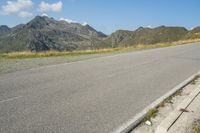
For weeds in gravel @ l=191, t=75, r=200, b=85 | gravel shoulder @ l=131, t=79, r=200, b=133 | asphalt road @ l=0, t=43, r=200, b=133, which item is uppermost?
asphalt road @ l=0, t=43, r=200, b=133

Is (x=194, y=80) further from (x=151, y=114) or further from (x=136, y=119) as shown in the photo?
(x=136, y=119)

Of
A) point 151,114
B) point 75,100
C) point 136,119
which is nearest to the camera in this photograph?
point 136,119

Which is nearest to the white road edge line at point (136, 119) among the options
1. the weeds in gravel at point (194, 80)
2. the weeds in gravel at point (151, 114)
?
the weeds in gravel at point (151, 114)

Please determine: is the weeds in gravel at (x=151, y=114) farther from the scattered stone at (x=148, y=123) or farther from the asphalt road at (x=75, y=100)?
the asphalt road at (x=75, y=100)

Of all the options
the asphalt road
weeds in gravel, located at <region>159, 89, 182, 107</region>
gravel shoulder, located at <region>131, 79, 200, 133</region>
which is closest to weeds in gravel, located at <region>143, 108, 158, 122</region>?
gravel shoulder, located at <region>131, 79, 200, 133</region>

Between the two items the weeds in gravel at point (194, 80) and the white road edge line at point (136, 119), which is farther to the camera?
the weeds in gravel at point (194, 80)

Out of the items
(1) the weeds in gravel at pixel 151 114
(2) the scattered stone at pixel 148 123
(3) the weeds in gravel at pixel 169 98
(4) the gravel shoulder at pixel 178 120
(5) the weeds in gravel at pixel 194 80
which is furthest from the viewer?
(5) the weeds in gravel at pixel 194 80

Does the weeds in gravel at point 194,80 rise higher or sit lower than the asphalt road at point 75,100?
lower

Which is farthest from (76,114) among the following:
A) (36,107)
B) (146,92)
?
(146,92)

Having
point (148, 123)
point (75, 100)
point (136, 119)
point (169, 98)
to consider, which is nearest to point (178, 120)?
point (148, 123)

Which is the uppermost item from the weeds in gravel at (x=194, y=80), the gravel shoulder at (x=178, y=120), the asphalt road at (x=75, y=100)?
the asphalt road at (x=75, y=100)

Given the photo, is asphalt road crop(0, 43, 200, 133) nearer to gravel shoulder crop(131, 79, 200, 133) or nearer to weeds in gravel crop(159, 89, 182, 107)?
weeds in gravel crop(159, 89, 182, 107)

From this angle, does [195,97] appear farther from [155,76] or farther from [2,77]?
[2,77]

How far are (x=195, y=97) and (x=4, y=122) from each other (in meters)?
5.14
